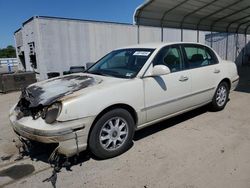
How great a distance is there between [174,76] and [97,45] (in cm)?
896

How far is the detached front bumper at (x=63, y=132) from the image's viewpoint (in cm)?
297

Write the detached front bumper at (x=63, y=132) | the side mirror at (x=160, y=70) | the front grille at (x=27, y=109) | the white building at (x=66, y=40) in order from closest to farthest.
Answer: the detached front bumper at (x=63, y=132), the front grille at (x=27, y=109), the side mirror at (x=160, y=70), the white building at (x=66, y=40)

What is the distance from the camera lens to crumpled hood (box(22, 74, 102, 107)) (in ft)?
10.7

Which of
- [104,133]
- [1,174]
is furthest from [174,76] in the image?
[1,174]

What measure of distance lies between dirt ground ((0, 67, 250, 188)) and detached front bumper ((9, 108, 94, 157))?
392 mm

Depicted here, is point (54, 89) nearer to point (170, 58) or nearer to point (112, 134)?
point (112, 134)

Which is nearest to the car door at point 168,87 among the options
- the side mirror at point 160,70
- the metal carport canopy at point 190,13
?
the side mirror at point 160,70

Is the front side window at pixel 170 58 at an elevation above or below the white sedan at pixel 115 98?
above

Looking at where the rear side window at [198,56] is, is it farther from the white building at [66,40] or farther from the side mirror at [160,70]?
the white building at [66,40]

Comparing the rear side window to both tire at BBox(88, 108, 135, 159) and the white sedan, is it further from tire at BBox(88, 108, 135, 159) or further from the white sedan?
tire at BBox(88, 108, 135, 159)

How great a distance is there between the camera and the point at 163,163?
3.37 m

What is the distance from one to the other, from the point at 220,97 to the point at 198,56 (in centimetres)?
119

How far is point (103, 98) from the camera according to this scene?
129 inches

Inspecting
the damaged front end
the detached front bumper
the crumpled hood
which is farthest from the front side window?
the detached front bumper
